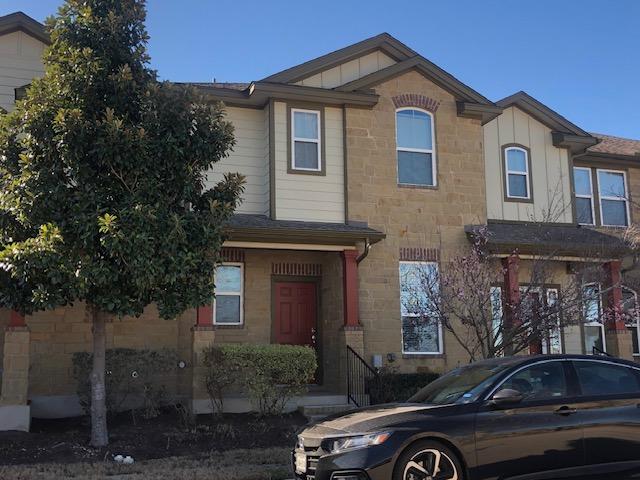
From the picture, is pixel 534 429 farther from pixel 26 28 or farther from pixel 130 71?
pixel 26 28

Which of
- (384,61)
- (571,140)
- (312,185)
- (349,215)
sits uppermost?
(384,61)

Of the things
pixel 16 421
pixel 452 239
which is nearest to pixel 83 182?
pixel 16 421

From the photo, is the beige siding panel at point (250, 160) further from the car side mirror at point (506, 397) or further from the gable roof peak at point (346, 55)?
the car side mirror at point (506, 397)

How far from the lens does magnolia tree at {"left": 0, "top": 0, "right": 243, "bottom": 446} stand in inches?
343

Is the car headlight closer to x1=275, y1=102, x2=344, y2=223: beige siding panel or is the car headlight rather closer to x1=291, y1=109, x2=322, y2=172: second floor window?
x1=275, y1=102, x2=344, y2=223: beige siding panel

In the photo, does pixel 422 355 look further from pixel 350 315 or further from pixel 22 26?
pixel 22 26

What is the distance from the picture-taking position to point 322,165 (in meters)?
14.4

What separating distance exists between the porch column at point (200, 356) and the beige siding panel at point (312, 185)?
2683mm

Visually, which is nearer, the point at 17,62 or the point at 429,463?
the point at 429,463

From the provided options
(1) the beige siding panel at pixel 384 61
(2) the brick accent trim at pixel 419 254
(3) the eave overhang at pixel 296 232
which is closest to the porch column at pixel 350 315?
(3) the eave overhang at pixel 296 232

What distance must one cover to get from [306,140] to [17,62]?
5776 millimetres

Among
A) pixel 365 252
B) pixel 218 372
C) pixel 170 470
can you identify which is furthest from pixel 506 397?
pixel 365 252

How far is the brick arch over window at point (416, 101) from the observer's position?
49.3 ft

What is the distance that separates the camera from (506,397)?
Answer: 6508 mm
